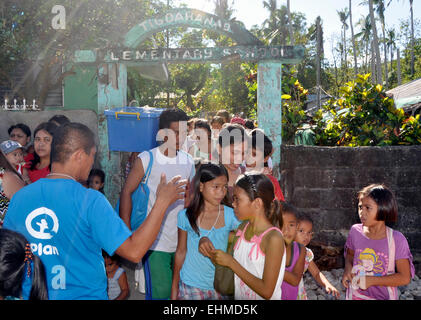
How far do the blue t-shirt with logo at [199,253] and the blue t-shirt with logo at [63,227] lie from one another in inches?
36.6

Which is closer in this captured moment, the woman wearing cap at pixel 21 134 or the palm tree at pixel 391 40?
the woman wearing cap at pixel 21 134

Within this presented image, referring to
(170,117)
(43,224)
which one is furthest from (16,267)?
(170,117)

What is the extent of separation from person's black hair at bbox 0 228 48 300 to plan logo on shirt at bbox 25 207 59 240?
0.09m

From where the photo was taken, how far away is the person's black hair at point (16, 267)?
5.98 ft

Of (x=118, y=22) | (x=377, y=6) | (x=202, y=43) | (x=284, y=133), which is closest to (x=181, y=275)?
(x=284, y=133)

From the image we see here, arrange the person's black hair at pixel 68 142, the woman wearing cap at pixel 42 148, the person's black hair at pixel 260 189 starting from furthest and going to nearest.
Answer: the woman wearing cap at pixel 42 148, the person's black hair at pixel 260 189, the person's black hair at pixel 68 142

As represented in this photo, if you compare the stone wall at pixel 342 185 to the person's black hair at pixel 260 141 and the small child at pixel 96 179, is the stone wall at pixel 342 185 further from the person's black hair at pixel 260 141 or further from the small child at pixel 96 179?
the small child at pixel 96 179

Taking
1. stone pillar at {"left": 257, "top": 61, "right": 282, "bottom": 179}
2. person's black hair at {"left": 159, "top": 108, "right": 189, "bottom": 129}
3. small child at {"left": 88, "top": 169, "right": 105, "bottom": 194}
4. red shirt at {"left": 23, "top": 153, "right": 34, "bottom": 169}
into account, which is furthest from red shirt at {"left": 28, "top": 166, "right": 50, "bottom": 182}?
stone pillar at {"left": 257, "top": 61, "right": 282, "bottom": 179}

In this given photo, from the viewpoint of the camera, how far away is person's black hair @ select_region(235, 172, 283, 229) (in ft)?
8.54

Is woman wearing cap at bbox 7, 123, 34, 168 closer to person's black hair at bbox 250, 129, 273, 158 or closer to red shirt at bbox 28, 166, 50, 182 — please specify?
red shirt at bbox 28, 166, 50, 182

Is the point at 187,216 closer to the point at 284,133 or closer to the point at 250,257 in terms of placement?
the point at 250,257

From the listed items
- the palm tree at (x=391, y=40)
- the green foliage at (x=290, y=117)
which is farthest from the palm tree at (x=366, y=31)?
the green foliage at (x=290, y=117)

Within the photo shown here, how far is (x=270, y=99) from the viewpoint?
17.3ft

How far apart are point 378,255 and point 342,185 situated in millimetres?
1945
